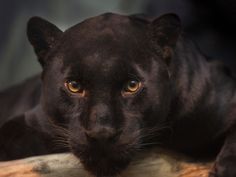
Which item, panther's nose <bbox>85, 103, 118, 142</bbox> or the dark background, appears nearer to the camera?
panther's nose <bbox>85, 103, 118, 142</bbox>

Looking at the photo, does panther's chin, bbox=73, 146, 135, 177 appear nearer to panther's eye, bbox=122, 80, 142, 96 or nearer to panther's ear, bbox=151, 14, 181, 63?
panther's eye, bbox=122, 80, 142, 96

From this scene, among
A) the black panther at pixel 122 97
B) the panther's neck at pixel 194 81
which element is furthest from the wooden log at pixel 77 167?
the panther's neck at pixel 194 81

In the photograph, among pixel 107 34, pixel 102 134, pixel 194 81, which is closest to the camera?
pixel 102 134

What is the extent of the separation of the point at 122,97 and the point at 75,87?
0.45 feet

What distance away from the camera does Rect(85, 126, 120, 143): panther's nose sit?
153 centimetres

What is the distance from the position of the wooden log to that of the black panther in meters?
0.05

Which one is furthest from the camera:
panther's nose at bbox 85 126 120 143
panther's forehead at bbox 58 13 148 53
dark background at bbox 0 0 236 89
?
dark background at bbox 0 0 236 89

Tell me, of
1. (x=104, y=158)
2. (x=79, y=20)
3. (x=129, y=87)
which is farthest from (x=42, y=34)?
(x=79, y=20)

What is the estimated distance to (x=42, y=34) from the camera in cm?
178

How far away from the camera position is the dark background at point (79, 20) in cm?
234

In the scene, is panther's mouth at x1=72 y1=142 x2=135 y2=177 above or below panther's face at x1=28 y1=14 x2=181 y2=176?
below

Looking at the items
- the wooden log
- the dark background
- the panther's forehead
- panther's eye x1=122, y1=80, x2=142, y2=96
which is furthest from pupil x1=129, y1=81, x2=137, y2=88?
the dark background

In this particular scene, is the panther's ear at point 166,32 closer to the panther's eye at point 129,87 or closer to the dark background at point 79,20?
the panther's eye at point 129,87

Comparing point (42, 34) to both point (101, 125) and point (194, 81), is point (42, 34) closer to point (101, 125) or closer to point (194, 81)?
point (101, 125)
